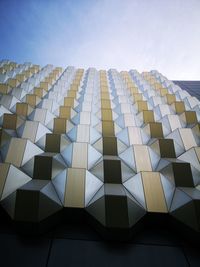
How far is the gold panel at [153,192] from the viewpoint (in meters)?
3.46

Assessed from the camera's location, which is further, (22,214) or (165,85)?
(165,85)

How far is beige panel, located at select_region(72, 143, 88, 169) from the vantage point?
439cm

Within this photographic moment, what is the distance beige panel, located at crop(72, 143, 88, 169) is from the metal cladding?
2 centimetres

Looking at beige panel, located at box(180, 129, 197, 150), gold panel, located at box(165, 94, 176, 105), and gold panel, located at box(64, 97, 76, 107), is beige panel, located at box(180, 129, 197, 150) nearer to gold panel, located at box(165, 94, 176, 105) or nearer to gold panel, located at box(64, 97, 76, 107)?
gold panel, located at box(165, 94, 176, 105)

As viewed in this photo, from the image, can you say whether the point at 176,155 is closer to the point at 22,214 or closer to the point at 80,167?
the point at 80,167

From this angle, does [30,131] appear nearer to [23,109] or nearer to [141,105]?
[23,109]

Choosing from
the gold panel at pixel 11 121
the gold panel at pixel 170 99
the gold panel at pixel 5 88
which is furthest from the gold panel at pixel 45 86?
the gold panel at pixel 170 99

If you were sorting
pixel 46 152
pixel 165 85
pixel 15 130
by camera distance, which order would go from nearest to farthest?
pixel 46 152
pixel 15 130
pixel 165 85

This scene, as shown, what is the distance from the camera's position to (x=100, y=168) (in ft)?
13.8

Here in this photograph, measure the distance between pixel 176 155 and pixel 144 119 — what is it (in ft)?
6.70

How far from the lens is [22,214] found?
3.14 metres

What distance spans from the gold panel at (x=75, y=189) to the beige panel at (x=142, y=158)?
137cm

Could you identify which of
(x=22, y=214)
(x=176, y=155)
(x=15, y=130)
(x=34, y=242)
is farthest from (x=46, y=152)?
(x=176, y=155)

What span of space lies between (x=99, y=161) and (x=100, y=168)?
0.25m
